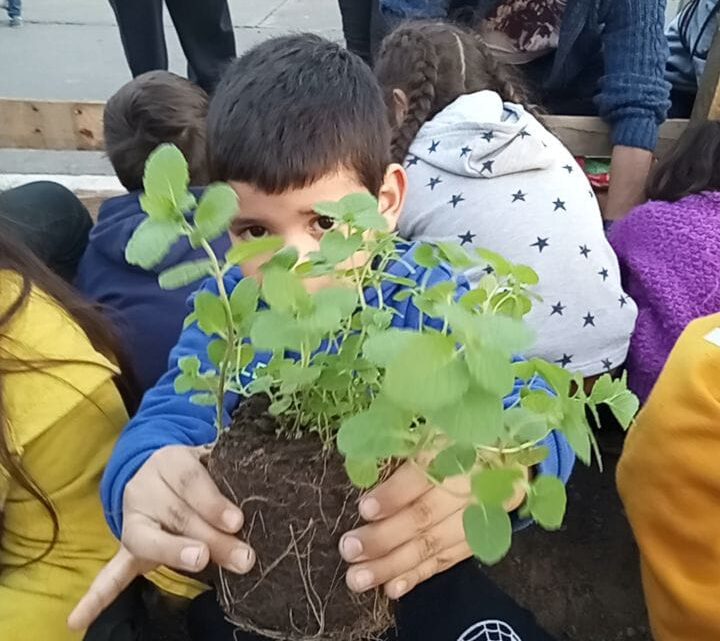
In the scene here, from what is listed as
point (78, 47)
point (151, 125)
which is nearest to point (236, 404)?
point (151, 125)

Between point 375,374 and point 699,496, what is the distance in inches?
23.0

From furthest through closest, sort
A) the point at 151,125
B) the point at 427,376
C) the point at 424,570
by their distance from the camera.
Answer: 1. the point at 151,125
2. the point at 424,570
3. the point at 427,376

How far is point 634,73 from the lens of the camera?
223 cm

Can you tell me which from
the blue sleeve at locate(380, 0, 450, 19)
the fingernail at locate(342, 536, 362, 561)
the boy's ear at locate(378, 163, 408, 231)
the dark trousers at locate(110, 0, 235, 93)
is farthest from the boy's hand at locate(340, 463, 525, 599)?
the dark trousers at locate(110, 0, 235, 93)

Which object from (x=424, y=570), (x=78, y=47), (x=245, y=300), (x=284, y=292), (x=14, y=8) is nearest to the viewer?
(x=284, y=292)

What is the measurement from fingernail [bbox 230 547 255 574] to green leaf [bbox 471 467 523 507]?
0.26m

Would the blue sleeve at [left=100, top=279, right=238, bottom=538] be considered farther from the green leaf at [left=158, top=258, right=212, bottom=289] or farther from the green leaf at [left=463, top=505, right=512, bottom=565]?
the green leaf at [left=463, top=505, right=512, bottom=565]

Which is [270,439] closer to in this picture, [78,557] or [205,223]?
[205,223]

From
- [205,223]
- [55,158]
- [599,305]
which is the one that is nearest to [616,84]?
[599,305]

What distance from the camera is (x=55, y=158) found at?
4.06 m

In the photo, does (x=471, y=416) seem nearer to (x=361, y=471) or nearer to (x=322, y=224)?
(x=361, y=471)

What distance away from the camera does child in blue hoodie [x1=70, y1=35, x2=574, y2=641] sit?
819 millimetres

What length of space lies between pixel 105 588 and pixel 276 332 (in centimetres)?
40

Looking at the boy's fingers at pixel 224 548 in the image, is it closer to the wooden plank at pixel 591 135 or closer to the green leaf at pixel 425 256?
the green leaf at pixel 425 256
